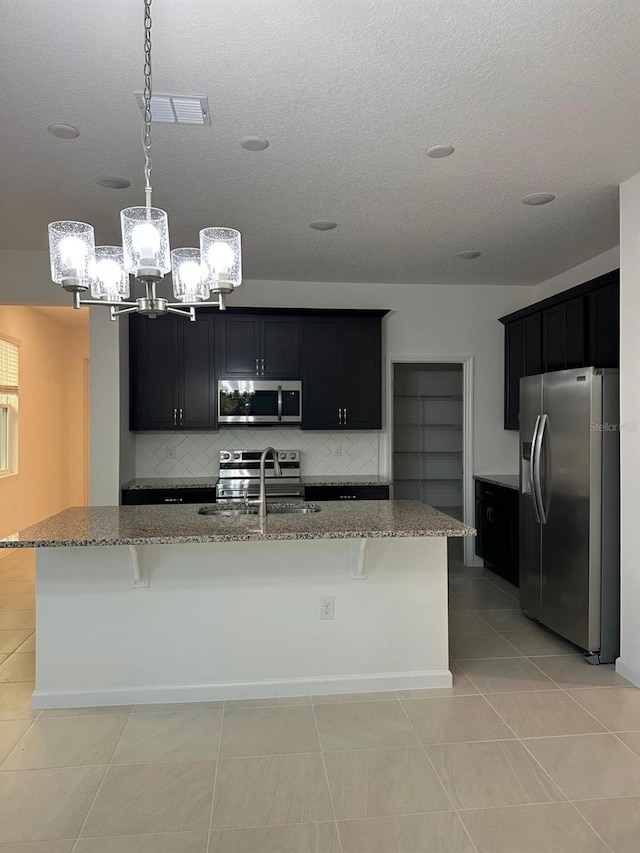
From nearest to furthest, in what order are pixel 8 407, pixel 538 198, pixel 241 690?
pixel 241 690, pixel 538 198, pixel 8 407

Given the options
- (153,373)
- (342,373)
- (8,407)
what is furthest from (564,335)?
(8,407)

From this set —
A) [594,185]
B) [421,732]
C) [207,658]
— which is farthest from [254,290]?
[421,732]

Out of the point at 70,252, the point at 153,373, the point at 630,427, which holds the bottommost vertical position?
the point at 630,427

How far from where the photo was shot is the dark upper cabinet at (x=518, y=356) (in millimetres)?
5211

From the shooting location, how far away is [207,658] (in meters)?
3.12

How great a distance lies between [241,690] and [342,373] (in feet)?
10.2

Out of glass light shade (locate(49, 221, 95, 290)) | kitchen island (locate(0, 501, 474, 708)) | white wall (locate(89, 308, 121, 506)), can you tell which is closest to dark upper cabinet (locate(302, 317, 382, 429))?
white wall (locate(89, 308, 121, 506))

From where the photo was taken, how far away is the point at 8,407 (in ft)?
21.8

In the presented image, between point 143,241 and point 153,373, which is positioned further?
point 153,373

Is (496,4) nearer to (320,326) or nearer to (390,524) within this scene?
(390,524)

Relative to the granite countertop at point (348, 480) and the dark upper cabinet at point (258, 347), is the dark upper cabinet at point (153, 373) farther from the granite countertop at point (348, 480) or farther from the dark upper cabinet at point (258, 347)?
the granite countertop at point (348, 480)

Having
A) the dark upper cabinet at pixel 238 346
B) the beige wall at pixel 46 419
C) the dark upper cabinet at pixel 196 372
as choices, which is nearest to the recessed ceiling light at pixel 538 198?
the dark upper cabinet at pixel 238 346

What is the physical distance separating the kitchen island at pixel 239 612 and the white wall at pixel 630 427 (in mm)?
1029

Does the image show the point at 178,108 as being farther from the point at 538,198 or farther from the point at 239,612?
the point at 239,612
